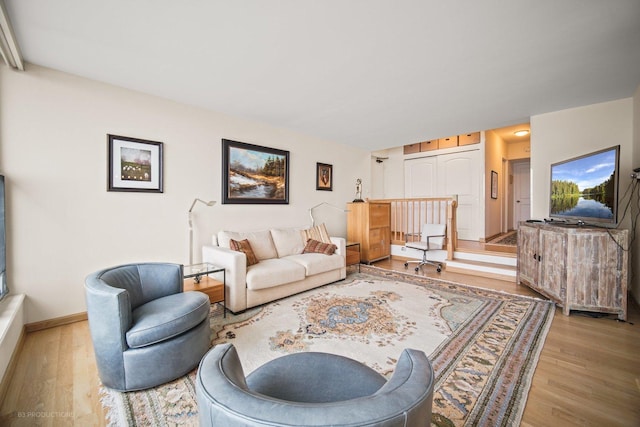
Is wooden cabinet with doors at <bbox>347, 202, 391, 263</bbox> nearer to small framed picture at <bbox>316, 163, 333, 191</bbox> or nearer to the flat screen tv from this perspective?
small framed picture at <bbox>316, 163, 333, 191</bbox>

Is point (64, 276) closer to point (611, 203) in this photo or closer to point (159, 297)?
point (159, 297)

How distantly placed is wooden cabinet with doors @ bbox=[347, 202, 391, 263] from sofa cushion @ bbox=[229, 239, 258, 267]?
2.55 m

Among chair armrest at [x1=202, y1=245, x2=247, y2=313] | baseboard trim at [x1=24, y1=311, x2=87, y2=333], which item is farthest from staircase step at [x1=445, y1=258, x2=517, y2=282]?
baseboard trim at [x1=24, y1=311, x2=87, y2=333]

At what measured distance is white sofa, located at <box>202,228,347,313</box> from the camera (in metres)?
2.91

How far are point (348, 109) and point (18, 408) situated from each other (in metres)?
3.96

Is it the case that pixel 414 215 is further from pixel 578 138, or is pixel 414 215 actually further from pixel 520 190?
pixel 520 190

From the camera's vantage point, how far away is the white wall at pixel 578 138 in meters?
3.37

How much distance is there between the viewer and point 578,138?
367cm

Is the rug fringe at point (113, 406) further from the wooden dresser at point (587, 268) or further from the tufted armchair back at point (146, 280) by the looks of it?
the wooden dresser at point (587, 268)

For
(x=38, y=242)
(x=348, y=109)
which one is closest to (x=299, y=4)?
(x=348, y=109)

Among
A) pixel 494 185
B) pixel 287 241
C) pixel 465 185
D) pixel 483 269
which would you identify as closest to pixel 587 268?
pixel 483 269

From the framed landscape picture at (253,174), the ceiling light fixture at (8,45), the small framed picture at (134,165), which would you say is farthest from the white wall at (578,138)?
the ceiling light fixture at (8,45)

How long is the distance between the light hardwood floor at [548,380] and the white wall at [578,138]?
58.9 inches

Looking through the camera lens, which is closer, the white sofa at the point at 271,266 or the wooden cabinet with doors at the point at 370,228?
the white sofa at the point at 271,266
